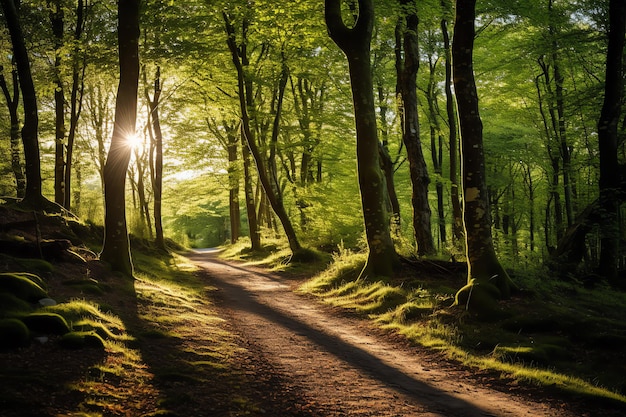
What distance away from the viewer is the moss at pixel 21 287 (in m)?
6.22

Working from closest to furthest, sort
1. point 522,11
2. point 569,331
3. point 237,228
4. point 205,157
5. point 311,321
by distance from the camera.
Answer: point 569,331
point 311,321
point 522,11
point 205,157
point 237,228

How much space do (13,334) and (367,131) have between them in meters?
9.60

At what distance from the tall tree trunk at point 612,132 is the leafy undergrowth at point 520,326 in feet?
5.82

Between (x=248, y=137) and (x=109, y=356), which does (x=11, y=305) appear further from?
(x=248, y=137)

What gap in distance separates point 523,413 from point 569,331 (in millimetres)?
3040

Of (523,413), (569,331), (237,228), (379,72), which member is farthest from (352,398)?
(237,228)

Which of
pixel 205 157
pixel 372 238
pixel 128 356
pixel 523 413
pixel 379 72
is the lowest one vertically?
pixel 523 413

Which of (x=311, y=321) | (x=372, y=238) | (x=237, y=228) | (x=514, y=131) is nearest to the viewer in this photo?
(x=311, y=321)

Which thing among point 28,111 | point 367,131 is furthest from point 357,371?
point 28,111

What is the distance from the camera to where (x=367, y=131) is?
12.3 meters

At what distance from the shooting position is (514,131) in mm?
26891

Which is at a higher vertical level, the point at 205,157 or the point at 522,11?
the point at 522,11

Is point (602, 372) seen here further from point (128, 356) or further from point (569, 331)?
point (128, 356)

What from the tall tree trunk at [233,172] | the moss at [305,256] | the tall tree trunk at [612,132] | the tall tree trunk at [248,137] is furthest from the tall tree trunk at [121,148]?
the tall tree trunk at [612,132]
